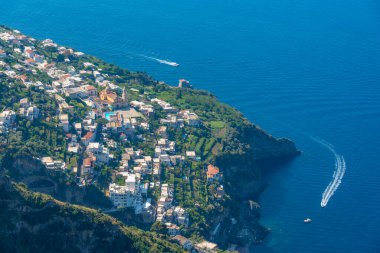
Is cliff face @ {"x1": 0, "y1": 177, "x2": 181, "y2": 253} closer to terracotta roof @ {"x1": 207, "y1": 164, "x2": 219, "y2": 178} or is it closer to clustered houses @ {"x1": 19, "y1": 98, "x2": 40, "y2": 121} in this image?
clustered houses @ {"x1": 19, "y1": 98, "x2": 40, "y2": 121}

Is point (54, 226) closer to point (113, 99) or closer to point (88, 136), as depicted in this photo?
point (88, 136)

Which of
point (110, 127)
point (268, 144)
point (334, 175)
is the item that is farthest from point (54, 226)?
point (334, 175)

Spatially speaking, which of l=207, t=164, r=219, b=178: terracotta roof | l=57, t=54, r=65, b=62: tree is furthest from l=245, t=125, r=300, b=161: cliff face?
l=57, t=54, r=65, b=62: tree

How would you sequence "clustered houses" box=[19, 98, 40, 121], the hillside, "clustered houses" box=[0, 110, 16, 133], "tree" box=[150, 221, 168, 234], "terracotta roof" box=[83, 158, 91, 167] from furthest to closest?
"clustered houses" box=[19, 98, 40, 121] < "clustered houses" box=[0, 110, 16, 133] < "terracotta roof" box=[83, 158, 91, 167] < the hillside < "tree" box=[150, 221, 168, 234]

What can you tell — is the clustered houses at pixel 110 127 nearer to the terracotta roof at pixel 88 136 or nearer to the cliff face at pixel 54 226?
the terracotta roof at pixel 88 136

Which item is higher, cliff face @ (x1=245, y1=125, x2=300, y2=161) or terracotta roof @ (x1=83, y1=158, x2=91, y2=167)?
cliff face @ (x1=245, y1=125, x2=300, y2=161)

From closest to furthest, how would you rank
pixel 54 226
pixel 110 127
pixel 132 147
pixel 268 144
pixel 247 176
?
pixel 54 226 < pixel 132 147 < pixel 110 127 < pixel 247 176 < pixel 268 144

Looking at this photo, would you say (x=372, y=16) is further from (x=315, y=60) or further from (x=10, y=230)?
(x=10, y=230)
